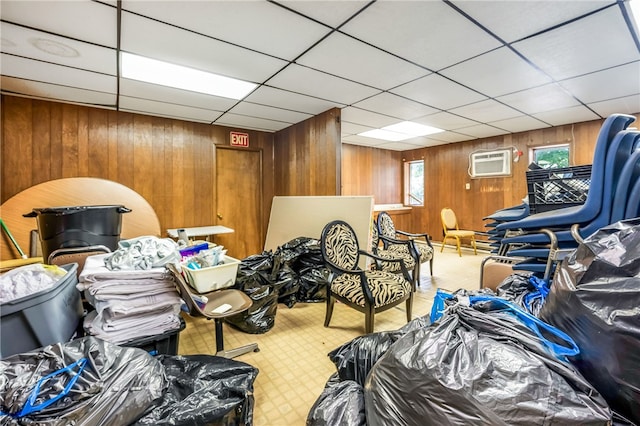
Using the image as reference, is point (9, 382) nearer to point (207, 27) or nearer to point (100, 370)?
point (100, 370)

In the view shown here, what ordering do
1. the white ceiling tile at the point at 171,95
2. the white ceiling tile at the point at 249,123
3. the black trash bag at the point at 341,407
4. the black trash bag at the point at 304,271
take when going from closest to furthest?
1. the black trash bag at the point at 341,407
2. the white ceiling tile at the point at 171,95
3. the black trash bag at the point at 304,271
4. the white ceiling tile at the point at 249,123

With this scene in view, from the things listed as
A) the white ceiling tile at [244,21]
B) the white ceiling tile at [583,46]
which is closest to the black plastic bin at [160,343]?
the white ceiling tile at [244,21]

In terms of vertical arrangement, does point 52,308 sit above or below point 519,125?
below

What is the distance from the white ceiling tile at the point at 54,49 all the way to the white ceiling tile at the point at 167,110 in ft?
2.82

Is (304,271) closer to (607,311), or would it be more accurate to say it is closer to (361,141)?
(607,311)

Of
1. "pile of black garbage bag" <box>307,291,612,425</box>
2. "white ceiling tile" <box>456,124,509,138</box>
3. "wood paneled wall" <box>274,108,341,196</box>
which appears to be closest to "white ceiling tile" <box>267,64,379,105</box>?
"wood paneled wall" <box>274,108,341,196</box>

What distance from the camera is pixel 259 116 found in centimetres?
402

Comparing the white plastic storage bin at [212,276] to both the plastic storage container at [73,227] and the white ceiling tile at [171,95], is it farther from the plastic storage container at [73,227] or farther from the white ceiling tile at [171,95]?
the white ceiling tile at [171,95]

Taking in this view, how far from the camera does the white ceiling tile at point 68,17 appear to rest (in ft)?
5.37

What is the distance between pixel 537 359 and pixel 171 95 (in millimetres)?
3709

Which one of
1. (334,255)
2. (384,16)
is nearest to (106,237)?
(334,255)

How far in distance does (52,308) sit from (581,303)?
6.12ft

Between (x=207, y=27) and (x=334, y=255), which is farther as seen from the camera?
(x=334, y=255)

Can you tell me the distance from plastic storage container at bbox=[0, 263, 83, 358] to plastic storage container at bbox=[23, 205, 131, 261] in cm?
63
